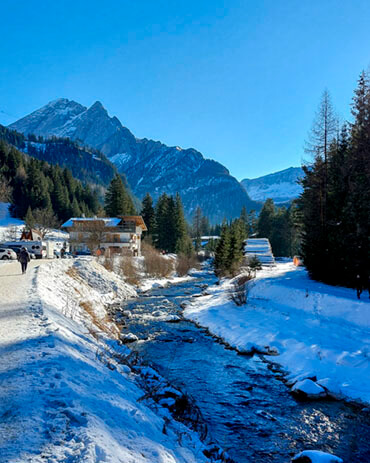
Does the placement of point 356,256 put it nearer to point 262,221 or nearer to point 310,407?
point 310,407

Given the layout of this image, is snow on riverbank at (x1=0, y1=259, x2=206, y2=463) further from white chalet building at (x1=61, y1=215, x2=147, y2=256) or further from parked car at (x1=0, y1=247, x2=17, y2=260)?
white chalet building at (x1=61, y1=215, x2=147, y2=256)

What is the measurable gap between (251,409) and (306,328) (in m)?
8.42

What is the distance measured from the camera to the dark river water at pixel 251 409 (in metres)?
7.12

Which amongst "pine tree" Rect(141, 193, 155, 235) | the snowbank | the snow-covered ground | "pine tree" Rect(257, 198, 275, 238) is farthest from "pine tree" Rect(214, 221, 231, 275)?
"pine tree" Rect(257, 198, 275, 238)

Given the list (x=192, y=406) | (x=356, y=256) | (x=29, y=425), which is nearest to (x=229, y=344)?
(x=192, y=406)

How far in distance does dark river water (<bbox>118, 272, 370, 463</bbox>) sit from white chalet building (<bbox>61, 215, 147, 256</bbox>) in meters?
43.4

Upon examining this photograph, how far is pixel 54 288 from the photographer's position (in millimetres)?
18219

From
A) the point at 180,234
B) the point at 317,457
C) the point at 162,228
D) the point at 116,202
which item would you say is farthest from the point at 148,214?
the point at 317,457

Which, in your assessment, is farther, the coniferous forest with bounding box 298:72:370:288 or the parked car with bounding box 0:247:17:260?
the parked car with bounding box 0:247:17:260

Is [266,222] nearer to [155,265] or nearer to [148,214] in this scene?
[148,214]

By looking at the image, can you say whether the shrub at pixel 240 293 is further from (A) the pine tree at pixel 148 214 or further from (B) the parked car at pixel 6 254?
(A) the pine tree at pixel 148 214

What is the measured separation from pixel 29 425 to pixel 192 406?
213 inches

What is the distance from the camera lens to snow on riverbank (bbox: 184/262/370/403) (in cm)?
1123

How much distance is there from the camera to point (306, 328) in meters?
16.0
